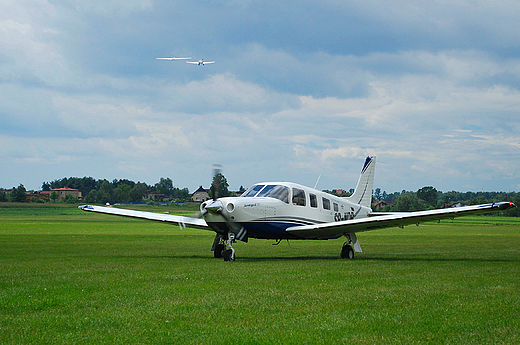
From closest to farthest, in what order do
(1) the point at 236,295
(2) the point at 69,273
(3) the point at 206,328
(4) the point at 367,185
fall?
(3) the point at 206,328 → (1) the point at 236,295 → (2) the point at 69,273 → (4) the point at 367,185

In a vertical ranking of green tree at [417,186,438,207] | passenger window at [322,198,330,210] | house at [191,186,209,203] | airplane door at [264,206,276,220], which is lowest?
airplane door at [264,206,276,220]

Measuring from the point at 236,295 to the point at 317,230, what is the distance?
32.2 feet

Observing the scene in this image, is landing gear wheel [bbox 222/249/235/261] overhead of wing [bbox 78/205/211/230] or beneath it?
beneath

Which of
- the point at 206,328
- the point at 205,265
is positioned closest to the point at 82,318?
the point at 206,328

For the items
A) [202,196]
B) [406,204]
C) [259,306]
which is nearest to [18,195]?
[406,204]

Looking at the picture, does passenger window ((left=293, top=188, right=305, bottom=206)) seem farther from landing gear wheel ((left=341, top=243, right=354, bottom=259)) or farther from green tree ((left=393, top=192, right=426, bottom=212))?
Answer: green tree ((left=393, top=192, right=426, bottom=212))

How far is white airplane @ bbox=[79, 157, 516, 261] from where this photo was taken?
17672 mm

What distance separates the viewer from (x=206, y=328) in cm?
719

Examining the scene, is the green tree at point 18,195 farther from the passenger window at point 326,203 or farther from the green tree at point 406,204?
the passenger window at point 326,203

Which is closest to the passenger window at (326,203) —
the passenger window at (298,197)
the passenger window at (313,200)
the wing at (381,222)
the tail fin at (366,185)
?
the passenger window at (313,200)

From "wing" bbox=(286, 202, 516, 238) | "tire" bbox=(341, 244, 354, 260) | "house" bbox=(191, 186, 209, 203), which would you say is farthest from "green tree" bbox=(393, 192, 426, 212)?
"wing" bbox=(286, 202, 516, 238)

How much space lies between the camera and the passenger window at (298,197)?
1991 centimetres

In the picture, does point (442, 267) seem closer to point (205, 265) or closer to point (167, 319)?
point (205, 265)

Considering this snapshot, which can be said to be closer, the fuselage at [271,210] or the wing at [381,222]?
the wing at [381,222]
